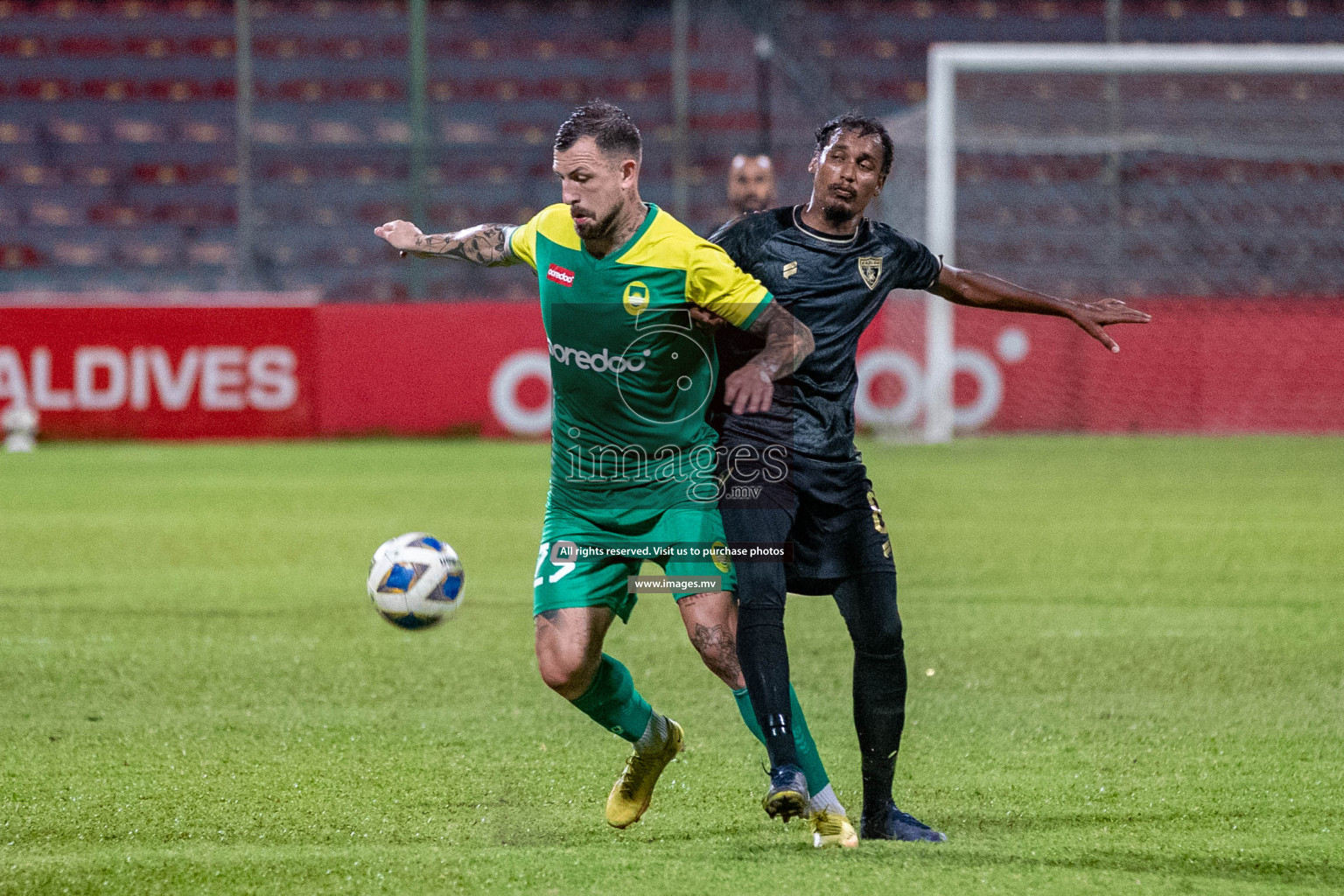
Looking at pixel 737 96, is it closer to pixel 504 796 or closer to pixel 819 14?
pixel 819 14

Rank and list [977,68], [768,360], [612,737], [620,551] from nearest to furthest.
Result: [768,360], [620,551], [612,737], [977,68]

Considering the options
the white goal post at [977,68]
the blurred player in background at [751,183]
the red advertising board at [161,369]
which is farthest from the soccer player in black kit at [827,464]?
the red advertising board at [161,369]

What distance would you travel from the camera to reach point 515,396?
54.8 ft

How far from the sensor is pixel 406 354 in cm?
1675

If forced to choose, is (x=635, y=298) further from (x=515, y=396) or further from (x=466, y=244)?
(x=515, y=396)

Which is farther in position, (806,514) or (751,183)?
(751,183)

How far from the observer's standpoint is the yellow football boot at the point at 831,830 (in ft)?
12.6

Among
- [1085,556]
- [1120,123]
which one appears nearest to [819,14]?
[1120,123]

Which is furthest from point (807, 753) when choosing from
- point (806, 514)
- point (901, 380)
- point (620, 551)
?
point (901, 380)

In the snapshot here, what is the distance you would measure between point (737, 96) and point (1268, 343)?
714 cm

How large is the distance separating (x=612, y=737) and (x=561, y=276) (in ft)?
5.61

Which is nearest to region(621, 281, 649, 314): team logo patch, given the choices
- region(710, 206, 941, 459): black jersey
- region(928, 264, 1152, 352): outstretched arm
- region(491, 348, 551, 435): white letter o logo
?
region(710, 206, 941, 459): black jersey

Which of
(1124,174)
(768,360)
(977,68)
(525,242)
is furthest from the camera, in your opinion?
(1124,174)

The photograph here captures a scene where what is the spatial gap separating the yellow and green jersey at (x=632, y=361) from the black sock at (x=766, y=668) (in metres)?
0.38
